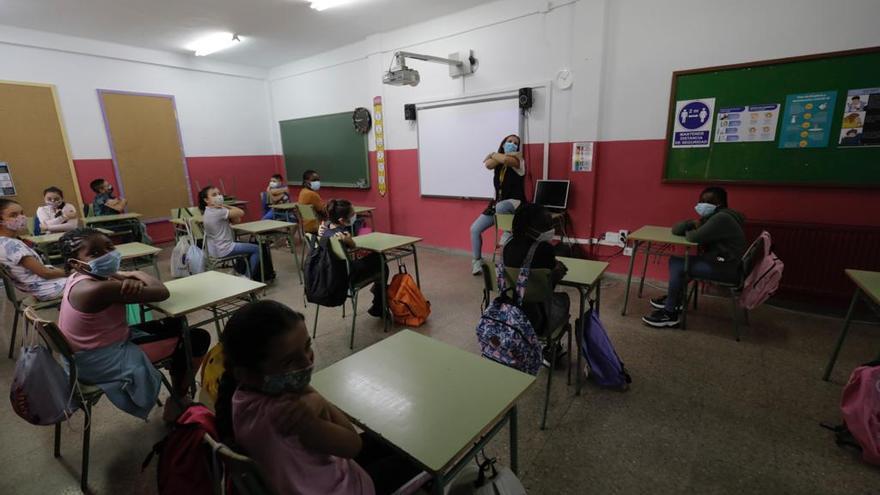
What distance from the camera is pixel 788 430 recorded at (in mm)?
1959

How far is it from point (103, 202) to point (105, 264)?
187 inches

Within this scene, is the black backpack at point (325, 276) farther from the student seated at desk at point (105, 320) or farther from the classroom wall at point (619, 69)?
the classroom wall at point (619, 69)

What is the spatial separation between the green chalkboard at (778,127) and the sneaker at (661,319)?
140 cm

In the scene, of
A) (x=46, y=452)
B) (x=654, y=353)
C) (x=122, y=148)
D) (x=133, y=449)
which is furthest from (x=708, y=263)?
(x=122, y=148)

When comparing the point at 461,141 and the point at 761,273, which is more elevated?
the point at 461,141

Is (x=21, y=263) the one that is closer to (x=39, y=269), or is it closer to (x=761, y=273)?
(x=39, y=269)

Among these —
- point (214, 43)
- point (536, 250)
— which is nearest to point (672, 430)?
point (536, 250)

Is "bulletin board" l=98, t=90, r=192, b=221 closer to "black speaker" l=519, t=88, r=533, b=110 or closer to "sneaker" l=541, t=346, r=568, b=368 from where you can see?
"black speaker" l=519, t=88, r=533, b=110

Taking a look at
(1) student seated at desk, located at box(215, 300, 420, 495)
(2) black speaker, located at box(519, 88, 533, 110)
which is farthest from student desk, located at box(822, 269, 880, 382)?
(2) black speaker, located at box(519, 88, 533, 110)

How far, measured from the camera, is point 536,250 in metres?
2.00

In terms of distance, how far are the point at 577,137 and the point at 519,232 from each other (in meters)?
2.64

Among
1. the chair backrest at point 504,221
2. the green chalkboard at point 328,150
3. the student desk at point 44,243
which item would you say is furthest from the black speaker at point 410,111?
the student desk at point 44,243

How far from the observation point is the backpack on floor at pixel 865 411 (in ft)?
5.56

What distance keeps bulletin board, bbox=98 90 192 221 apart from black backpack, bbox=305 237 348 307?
17.3 ft
